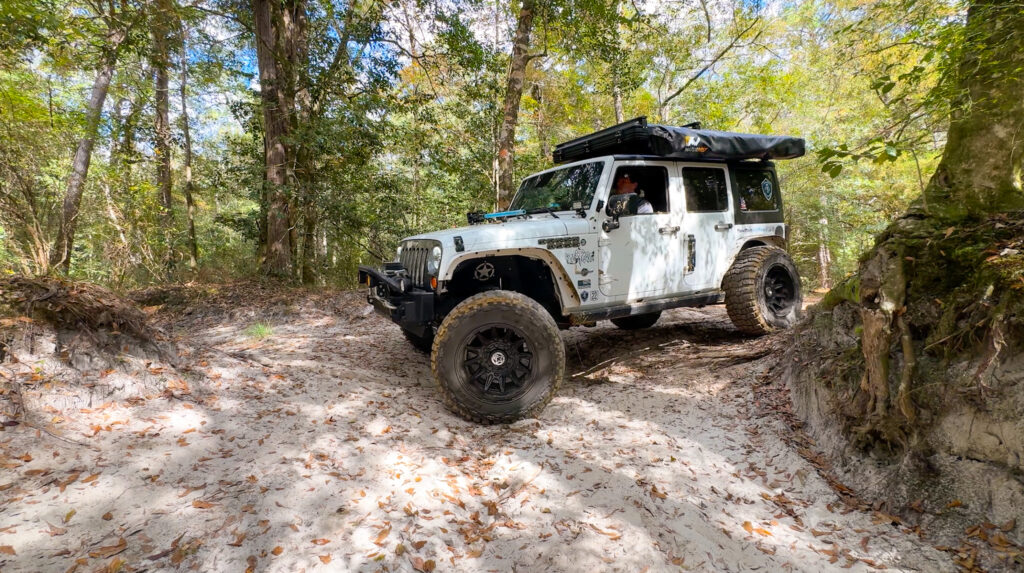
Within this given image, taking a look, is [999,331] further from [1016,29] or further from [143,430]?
[143,430]

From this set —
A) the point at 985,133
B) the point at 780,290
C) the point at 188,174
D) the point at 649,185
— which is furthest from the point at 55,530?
the point at 188,174

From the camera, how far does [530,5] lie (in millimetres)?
8383

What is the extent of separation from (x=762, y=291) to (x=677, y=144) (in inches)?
75.0

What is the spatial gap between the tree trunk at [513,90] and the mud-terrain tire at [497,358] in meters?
5.91

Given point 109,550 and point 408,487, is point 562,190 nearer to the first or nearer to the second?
point 408,487

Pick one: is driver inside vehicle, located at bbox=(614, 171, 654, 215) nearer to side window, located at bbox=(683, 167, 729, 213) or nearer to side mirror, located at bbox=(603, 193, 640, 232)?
side mirror, located at bbox=(603, 193, 640, 232)

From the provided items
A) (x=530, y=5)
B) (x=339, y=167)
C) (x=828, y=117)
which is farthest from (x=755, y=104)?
(x=339, y=167)

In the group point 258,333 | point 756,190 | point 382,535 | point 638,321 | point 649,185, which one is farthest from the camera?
point 638,321

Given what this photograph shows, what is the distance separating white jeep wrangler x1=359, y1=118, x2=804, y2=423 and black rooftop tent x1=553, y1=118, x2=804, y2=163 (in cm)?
2

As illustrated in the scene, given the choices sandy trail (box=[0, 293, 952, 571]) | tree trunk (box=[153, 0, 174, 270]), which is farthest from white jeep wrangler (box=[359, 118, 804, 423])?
tree trunk (box=[153, 0, 174, 270])

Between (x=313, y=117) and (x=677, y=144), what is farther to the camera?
(x=313, y=117)

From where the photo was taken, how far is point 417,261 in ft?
12.5

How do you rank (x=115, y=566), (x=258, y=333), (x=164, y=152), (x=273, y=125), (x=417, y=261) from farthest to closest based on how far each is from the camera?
(x=164, y=152)
(x=273, y=125)
(x=258, y=333)
(x=417, y=261)
(x=115, y=566)

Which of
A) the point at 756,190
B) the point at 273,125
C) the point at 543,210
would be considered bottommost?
the point at 543,210
